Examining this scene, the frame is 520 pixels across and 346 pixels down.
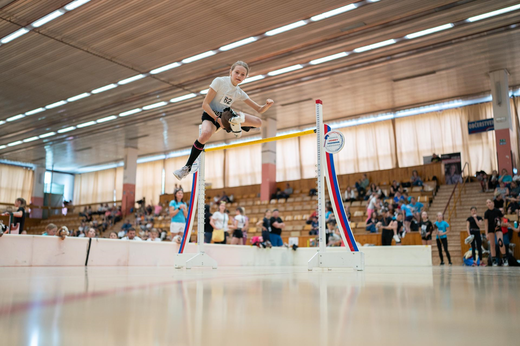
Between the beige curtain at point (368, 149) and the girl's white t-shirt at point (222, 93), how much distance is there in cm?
1773

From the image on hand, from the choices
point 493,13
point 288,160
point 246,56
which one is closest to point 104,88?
point 246,56

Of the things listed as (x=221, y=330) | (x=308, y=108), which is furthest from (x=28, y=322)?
(x=308, y=108)

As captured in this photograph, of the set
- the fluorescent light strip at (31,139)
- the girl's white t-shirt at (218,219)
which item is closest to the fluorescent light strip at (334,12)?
the girl's white t-shirt at (218,219)

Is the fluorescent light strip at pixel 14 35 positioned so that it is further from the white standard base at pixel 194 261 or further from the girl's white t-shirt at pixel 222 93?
the girl's white t-shirt at pixel 222 93

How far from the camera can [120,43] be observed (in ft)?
42.8

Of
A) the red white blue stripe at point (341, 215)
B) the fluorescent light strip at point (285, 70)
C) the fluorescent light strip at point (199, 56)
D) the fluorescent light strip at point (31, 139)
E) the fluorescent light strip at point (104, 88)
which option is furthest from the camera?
the fluorescent light strip at point (31, 139)

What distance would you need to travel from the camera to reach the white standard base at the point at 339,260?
5.42m

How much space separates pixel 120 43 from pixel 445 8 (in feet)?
31.3

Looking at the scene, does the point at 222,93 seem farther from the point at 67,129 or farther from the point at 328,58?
the point at 67,129

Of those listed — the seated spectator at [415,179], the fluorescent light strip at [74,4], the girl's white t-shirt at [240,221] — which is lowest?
the girl's white t-shirt at [240,221]

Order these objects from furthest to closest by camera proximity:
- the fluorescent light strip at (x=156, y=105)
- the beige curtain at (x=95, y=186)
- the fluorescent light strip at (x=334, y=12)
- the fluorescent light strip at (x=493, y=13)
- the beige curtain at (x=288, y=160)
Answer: the beige curtain at (x=95, y=186), the beige curtain at (x=288, y=160), the fluorescent light strip at (x=156, y=105), the fluorescent light strip at (x=493, y=13), the fluorescent light strip at (x=334, y=12)

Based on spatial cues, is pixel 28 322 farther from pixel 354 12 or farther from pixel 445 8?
pixel 445 8

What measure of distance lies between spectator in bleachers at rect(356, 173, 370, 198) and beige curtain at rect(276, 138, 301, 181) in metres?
5.08

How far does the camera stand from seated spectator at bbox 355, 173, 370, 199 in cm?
1838
